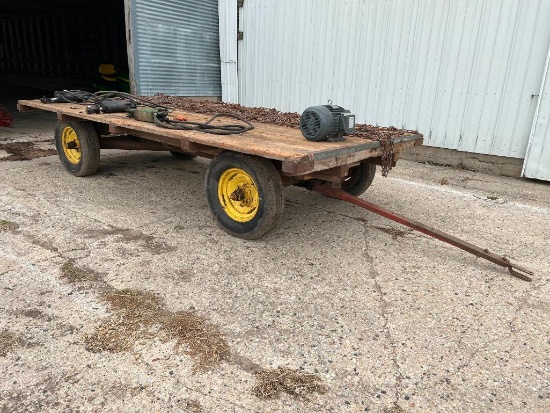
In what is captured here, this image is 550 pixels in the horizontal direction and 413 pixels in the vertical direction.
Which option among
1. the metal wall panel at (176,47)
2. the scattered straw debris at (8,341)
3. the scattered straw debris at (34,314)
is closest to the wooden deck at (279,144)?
the scattered straw debris at (34,314)

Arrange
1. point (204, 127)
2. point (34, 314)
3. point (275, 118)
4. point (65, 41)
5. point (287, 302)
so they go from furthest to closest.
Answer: point (65, 41) < point (275, 118) < point (204, 127) < point (287, 302) < point (34, 314)

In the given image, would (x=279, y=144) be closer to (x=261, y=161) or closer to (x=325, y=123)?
(x=261, y=161)

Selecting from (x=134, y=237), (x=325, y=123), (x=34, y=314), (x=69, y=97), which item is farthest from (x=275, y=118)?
(x=34, y=314)

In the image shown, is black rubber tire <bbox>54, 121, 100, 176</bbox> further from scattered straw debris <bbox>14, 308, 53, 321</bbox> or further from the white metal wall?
the white metal wall

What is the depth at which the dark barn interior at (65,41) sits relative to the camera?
17.9 metres

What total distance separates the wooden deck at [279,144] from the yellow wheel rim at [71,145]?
890 mm

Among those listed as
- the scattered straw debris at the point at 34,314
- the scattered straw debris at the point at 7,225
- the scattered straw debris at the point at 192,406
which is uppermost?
the scattered straw debris at the point at 7,225

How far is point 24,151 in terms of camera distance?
7.17 m

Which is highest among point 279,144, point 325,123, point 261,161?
point 325,123

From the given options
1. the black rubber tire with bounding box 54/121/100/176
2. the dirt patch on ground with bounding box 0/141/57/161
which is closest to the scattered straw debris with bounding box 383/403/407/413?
the black rubber tire with bounding box 54/121/100/176

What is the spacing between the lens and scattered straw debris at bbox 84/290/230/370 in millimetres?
2375

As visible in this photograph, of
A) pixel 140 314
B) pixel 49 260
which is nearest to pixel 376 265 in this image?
pixel 140 314

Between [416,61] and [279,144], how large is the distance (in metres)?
4.81

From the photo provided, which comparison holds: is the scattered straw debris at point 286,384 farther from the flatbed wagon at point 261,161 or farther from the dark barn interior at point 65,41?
the dark barn interior at point 65,41
